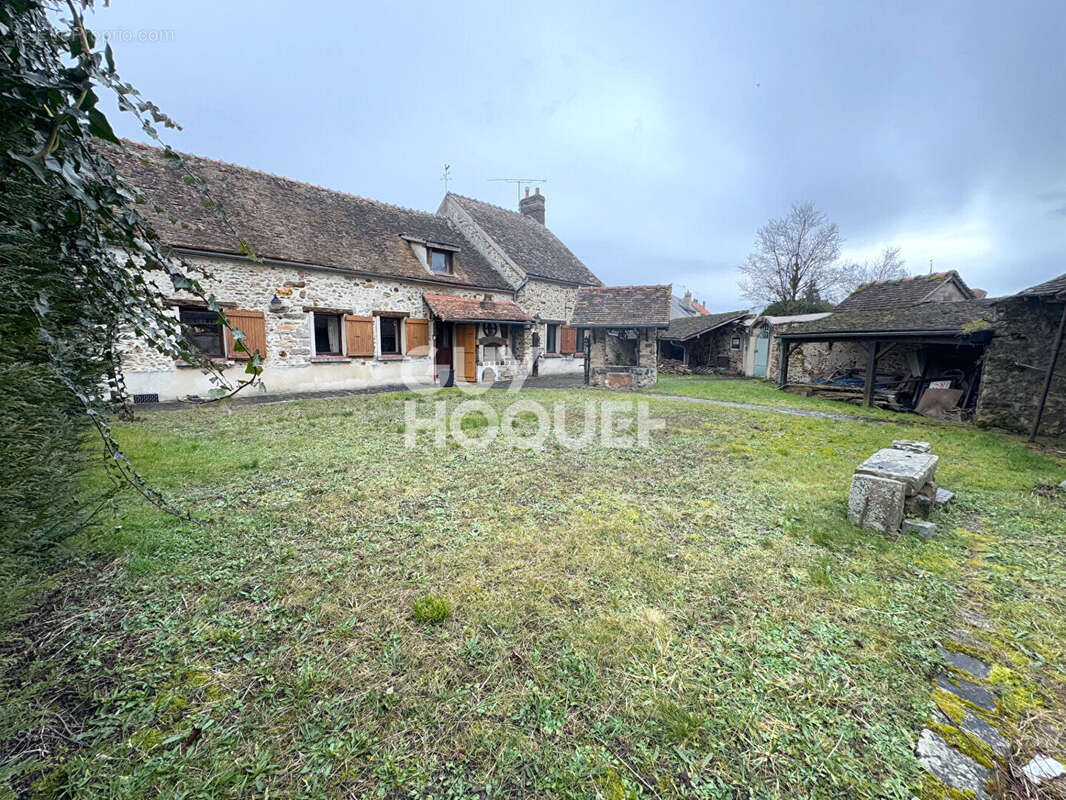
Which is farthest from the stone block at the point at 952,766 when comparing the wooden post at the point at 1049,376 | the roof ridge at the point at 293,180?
the roof ridge at the point at 293,180

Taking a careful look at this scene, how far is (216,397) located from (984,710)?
3526 millimetres

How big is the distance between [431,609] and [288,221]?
1348cm

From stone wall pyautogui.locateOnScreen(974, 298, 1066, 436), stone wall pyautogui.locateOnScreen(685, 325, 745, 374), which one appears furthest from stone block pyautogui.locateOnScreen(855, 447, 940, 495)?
stone wall pyautogui.locateOnScreen(685, 325, 745, 374)

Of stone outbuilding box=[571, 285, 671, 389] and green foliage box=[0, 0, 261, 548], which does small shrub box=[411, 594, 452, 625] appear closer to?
green foliage box=[0, 0, 261, 548]

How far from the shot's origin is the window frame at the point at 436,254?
14.9 m

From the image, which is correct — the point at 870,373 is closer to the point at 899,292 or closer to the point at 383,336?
the point at 899,292

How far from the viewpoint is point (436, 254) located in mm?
15281

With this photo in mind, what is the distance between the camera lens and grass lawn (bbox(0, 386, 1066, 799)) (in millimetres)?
1661

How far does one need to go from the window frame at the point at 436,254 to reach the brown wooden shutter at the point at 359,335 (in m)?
3.19

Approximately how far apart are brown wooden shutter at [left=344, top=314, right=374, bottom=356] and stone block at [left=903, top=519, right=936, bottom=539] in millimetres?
12976

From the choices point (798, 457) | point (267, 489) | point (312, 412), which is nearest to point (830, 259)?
point (798, 457)

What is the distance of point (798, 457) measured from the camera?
20.1 feet

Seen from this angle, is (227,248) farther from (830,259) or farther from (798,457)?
(830,259)

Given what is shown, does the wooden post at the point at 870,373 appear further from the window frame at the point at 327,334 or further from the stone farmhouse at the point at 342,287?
the window frame at the point at 327,334
